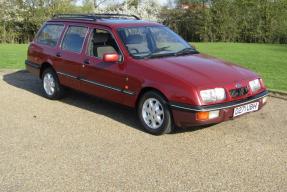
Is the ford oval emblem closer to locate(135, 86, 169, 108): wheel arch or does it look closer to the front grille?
the front grille

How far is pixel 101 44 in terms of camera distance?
739 cm

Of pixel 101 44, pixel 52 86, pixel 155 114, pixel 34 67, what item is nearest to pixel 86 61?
pixel 101 44

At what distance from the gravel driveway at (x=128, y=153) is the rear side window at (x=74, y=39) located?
3.68ft

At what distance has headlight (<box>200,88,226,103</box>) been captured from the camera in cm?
583

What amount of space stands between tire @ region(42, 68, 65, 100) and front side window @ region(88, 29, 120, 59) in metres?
1.37

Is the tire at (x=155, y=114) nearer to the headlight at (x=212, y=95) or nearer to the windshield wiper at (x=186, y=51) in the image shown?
the headlight at (x=212, y=95)

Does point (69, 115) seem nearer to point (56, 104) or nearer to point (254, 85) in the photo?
point (56, 104)

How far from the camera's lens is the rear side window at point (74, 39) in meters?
7.78

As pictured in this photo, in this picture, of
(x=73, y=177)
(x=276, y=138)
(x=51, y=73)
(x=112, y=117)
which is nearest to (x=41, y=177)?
(x=73, y=177)

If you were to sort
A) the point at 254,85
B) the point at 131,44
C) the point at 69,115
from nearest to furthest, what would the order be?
1. the point at 254,85
2. the point at 131,44
3. the point at 69,115

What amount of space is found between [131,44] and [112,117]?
4.20 ft

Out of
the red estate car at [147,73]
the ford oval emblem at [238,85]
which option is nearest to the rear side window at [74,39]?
the red estate car at [147,73]

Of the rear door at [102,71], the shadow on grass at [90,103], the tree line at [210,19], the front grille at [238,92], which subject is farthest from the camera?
the tree line at [210,19]

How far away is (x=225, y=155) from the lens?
17.9ft
